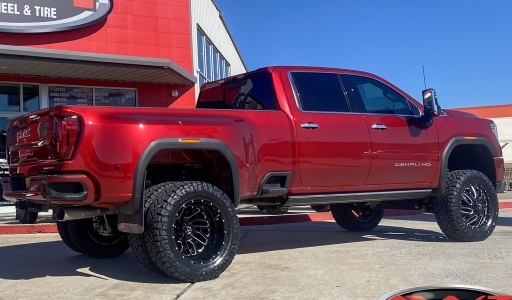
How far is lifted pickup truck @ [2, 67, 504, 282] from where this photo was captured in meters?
4.00

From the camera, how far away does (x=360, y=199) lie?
5539mm

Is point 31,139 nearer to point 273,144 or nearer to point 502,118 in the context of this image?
point 273,144

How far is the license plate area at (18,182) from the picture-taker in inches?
177

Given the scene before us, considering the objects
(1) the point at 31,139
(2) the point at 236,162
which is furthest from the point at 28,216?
(2) the point at 236,162

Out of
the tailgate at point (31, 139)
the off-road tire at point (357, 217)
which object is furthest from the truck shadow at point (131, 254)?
the tailgate at point (31, 139)

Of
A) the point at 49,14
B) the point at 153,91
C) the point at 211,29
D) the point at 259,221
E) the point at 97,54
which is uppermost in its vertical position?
the point at 211,29

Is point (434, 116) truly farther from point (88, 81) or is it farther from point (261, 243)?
point (88, 81)

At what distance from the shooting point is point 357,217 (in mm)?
7547

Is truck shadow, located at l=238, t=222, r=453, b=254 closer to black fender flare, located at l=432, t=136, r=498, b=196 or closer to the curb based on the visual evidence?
the curb

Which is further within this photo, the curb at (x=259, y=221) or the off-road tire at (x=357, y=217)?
the curb at (x=259, y=221)

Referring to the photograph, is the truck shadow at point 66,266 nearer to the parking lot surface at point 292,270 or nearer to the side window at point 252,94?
the parking lot surface at point 292,270

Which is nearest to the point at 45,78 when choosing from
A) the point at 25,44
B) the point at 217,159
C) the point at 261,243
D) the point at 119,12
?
the point at 25,44

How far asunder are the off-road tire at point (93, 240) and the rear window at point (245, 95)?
1905 mm

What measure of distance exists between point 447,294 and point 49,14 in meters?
12.2
